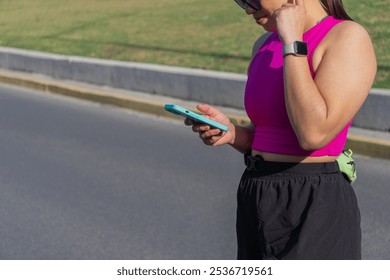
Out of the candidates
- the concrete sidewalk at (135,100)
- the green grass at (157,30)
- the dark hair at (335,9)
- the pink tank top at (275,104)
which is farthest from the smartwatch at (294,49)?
the green grass at (157,30)

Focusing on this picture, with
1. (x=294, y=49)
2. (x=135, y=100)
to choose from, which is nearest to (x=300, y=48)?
(x=294, y=49)

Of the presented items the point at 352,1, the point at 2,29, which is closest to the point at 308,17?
the point at 352,1

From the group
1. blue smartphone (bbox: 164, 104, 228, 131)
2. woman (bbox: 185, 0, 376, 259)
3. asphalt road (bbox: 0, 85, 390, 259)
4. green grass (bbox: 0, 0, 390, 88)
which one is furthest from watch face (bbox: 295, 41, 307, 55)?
green grass (bbox: 0, 0, 390, 88)

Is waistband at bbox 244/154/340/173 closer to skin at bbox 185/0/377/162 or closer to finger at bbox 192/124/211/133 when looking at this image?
skin at bbox 185/0/377/162

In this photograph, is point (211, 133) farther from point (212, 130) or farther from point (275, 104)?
point (275, 104)

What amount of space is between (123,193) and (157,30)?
9.91 m

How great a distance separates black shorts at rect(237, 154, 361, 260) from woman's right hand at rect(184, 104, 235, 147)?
0.31 m

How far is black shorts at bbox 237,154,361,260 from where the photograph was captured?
303 cm

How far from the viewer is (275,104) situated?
305 centimetres

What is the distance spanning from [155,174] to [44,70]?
7.82 meters

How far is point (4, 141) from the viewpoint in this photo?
10773mm

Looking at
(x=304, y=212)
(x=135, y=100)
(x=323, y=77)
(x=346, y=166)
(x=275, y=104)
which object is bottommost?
(x=135, y=100)
